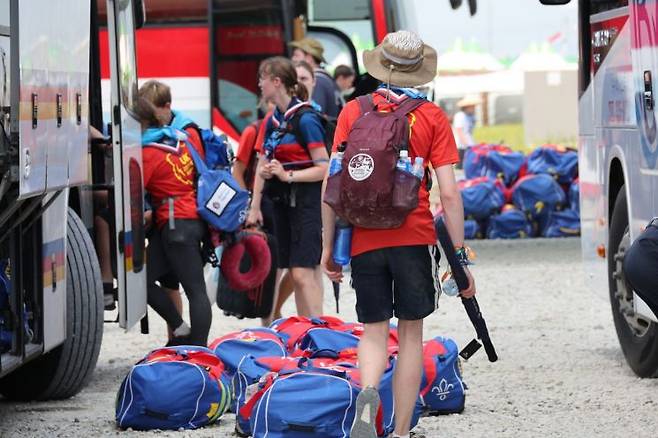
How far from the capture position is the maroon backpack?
5.94 meters

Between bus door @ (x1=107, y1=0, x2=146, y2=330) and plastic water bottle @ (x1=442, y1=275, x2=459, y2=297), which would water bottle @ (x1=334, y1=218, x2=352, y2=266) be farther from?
bus door @ (x1=107, y1=0, x2=146, y2=330)

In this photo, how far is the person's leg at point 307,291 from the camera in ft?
29.7

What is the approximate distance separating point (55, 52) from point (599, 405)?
3.05m

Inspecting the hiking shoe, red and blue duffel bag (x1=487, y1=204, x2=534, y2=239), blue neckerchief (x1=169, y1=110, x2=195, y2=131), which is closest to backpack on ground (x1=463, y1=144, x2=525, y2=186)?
red and blue duffel bag (x1=487, y1=204, x2=534, y2=239)

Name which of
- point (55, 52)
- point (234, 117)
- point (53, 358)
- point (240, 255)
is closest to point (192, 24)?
point (234, 117)

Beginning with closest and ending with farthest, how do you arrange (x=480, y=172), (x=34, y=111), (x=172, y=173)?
1. (x=34, y=111)
2. (x=172, y=173)
3. (x=480, y=172)

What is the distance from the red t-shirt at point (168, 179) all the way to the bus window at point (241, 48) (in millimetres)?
8196

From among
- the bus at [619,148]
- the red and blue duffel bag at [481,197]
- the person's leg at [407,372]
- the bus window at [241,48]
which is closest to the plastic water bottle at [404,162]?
the person's leg at [407,372]

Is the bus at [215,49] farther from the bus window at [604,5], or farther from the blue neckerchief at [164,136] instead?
the bus window at [604,5]

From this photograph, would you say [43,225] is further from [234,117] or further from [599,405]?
[234,117]

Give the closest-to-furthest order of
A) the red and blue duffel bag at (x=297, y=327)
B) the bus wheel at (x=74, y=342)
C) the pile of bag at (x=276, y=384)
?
the pile of bag at (x=276, y=384)
the red and blue duffel bag at (x=297, y=327)
the bus wheel at (x=74, y=342)

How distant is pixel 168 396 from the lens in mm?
6934

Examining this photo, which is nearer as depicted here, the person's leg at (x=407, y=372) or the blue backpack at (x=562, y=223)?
the person's leg at (x=407, y=372)

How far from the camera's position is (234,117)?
668 inches
